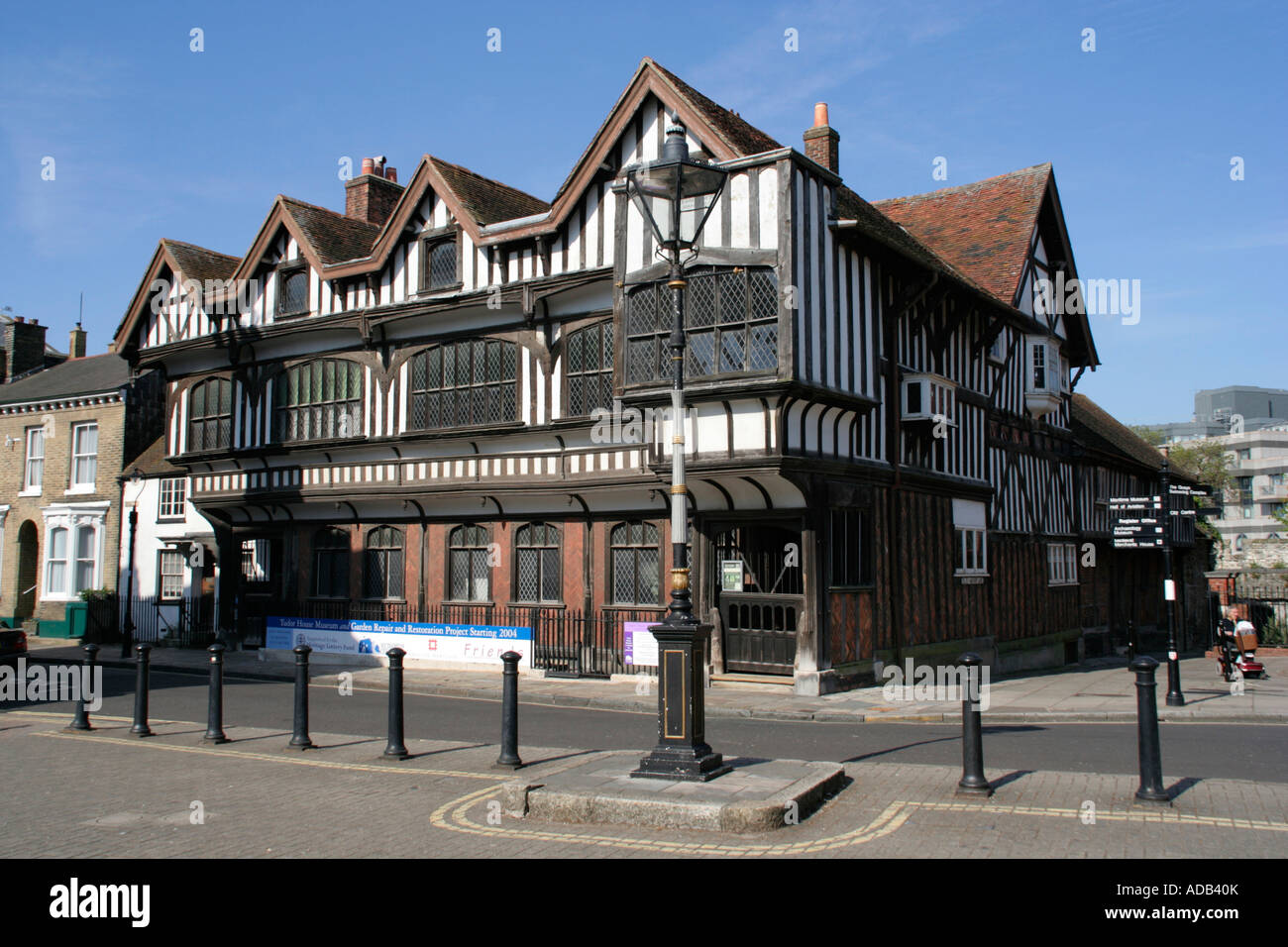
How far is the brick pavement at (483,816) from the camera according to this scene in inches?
269

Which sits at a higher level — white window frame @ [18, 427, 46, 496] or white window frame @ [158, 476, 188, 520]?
white window frame @ [18, 427, 46, 496]

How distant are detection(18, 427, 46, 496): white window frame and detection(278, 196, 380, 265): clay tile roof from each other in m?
13.0

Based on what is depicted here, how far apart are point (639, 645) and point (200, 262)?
15812mm

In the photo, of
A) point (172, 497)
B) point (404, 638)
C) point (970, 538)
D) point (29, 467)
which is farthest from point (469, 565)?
point (29, 467)

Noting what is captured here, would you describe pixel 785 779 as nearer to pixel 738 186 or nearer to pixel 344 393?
pixel 738 186

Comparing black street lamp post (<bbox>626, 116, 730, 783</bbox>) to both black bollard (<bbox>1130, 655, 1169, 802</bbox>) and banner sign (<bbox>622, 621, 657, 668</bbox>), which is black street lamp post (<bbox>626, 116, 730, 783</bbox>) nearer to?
black bollard (<bbox>1130, 655, 1169, 802</bbox>)

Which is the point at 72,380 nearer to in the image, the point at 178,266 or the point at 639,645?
the point at 178,266

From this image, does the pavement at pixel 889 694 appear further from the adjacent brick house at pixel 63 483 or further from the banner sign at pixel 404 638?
the adjacent brick house at pixel 63 483

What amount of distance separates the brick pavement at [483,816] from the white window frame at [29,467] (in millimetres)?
23043

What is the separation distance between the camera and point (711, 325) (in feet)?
51.6

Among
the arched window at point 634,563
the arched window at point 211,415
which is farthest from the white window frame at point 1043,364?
the arched window at point 211,415

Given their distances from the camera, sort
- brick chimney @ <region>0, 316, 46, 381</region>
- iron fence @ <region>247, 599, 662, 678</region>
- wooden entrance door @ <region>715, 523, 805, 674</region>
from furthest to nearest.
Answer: brick chimney @ <region>0, 316, 46, 381</region> → iron fence @ <region>247, 599, 662, 678</region> → wooden entrance door @ <region>715, 523, 805, 674</region>

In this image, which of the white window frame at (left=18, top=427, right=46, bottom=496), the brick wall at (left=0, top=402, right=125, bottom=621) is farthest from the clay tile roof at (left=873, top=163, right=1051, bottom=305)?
the white window frame at (left=18, top=427, right=46, bottom=496)

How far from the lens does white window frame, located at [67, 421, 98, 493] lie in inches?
1155
